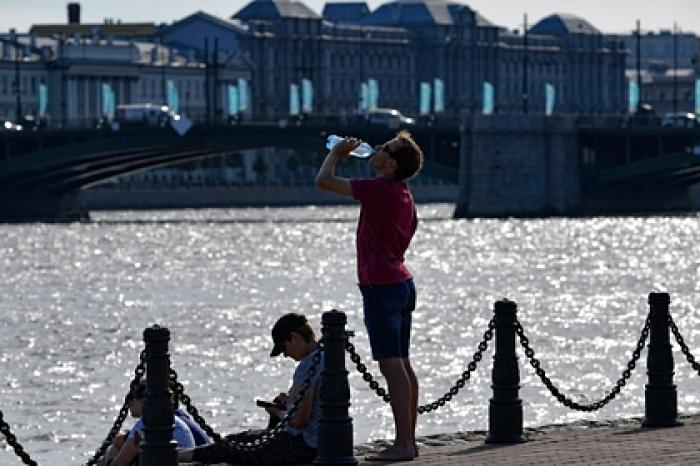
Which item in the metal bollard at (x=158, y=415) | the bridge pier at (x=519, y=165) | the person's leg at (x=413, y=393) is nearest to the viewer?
the metal bollard at (x=158, y=415)

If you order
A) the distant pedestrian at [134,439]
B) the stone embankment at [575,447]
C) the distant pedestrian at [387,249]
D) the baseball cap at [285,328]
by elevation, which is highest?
the distant pedestrian at [387,249]

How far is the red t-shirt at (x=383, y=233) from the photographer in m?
16.7

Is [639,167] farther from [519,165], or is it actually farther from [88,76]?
[88,76]

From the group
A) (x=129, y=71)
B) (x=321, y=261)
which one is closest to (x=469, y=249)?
(x=321, y=261)

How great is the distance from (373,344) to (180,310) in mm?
38744

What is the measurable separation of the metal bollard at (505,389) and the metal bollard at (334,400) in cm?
178

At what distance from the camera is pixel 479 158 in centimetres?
11000

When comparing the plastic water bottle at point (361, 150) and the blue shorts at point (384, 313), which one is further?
the blue shorts at point (384, 313)

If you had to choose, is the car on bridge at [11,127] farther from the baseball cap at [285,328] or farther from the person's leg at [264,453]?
the baseball cap at [285,328]

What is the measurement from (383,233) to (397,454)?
1319 millimetres

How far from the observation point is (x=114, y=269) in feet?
245

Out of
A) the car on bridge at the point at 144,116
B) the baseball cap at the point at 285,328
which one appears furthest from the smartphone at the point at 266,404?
the car on bridge at the point at 144,116

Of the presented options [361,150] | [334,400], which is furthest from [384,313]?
[361,150]

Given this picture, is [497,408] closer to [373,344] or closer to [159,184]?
[373,344]
